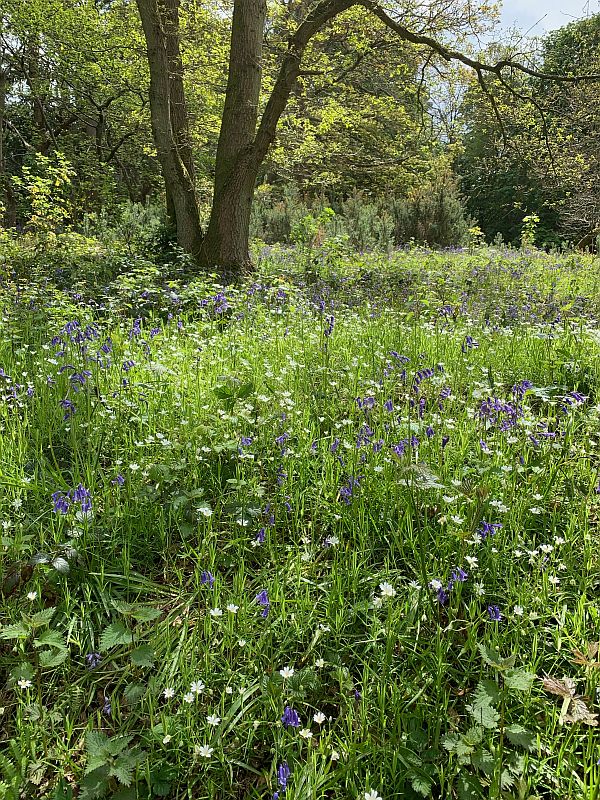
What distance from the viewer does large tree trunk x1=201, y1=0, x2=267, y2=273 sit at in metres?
7.55

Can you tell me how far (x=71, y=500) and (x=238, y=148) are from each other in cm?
698

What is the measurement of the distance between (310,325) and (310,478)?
2.78 m

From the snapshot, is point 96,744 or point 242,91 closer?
point 96,744

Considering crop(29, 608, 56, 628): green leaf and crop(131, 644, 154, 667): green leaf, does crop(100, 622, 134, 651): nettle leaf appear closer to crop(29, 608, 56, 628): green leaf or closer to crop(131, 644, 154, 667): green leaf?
crop(131, 644, 154, 667): green leaf

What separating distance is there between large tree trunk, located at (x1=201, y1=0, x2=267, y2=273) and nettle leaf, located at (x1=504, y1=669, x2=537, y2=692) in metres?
7.42

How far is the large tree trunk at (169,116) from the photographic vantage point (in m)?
8.56

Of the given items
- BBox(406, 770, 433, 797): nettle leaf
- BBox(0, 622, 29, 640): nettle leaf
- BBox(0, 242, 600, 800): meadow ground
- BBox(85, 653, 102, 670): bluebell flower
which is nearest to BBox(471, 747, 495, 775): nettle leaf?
BBox(0, 242, 600, 800): meadow ground

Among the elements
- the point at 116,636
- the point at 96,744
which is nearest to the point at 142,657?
the point at 116,636

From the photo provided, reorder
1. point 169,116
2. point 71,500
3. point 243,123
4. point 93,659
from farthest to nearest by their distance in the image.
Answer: point 169,116, point 243,123, point 71,500, point 93,659

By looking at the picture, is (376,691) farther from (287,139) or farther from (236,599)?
(287,139)

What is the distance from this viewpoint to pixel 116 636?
1.67 metres

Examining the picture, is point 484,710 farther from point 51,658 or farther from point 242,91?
point 242,91

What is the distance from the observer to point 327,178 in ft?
48.0

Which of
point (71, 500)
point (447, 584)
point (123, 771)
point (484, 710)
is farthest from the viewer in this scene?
point (71, 500)
